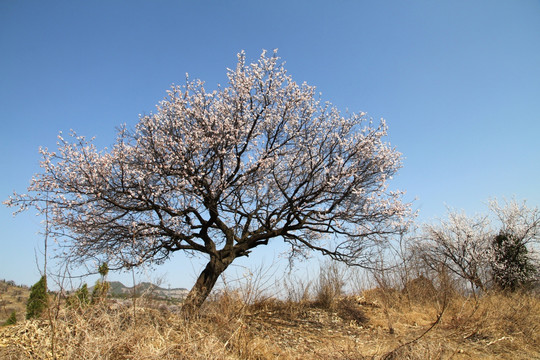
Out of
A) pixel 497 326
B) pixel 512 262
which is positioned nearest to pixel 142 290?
pixel 497 326

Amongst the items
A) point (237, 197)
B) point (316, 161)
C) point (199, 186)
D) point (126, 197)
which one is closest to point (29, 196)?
point (126, 197)

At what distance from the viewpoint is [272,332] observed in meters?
7.00

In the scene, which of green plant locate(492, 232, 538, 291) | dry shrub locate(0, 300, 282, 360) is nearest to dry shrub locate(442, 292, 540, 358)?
dry shrub locate(0, 300, 282, 360)

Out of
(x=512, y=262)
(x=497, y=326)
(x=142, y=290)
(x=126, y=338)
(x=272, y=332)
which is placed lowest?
(x=497, y=326)

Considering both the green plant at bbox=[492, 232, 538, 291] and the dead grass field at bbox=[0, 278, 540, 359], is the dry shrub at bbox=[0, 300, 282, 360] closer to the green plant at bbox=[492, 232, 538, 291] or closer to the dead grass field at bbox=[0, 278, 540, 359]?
the dead grass field at bbox=[0, 278, 540, 359]

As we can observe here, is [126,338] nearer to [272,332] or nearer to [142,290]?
[142,290]

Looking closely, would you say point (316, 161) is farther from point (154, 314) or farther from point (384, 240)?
point (154, 314)

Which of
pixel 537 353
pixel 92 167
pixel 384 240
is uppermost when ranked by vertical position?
pixel 92 167

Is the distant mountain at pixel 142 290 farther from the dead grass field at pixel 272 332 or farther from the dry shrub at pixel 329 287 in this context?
the dry shrub at pixel 329 287

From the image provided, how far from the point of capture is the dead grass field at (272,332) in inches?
152

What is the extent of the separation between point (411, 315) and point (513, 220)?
16782 mm

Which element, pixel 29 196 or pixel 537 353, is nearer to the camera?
pixel 537 353

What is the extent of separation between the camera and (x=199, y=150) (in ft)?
30.3

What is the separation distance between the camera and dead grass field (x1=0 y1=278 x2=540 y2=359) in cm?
386
